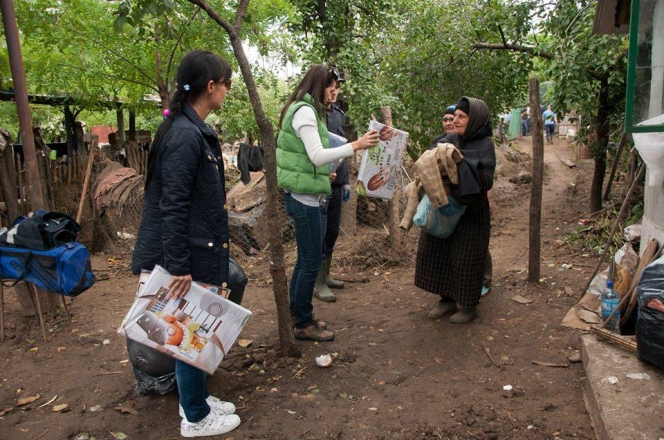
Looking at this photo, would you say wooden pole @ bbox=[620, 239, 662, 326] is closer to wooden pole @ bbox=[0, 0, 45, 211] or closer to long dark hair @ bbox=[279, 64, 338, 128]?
long dark hair @ bbox=[279, 64, 338, 128]

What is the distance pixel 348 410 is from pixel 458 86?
599 cm

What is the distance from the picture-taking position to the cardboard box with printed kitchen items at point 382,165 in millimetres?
4645

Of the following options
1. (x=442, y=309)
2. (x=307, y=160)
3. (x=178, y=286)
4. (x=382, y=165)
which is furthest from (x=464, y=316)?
(x=178, y=286)

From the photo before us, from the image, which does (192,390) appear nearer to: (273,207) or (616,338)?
(273,207)

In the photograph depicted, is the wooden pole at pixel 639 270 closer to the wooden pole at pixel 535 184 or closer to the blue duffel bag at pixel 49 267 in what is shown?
the wooden pole at pixel 535 184

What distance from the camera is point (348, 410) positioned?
9.84 ft

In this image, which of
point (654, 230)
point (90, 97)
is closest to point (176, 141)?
point (654, 230)

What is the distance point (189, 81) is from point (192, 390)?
150 cm

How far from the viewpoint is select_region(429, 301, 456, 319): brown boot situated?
4.16 m

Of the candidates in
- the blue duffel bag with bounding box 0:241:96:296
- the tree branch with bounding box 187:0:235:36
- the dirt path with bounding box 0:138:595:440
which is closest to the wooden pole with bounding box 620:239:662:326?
the dirt path with bounding box 0:138:595:440

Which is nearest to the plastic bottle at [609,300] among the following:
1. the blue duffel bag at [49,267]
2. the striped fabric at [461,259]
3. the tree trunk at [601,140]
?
the striped fabric at [461,259]

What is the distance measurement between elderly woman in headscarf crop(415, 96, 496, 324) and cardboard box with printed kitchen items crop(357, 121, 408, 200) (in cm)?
74

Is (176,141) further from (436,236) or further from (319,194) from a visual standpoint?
(436,236)

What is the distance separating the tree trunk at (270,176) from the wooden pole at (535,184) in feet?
8.00
